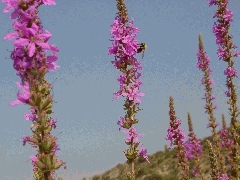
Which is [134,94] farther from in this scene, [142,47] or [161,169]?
[161,169]

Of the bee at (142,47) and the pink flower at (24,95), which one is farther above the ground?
the bee at (142,47)

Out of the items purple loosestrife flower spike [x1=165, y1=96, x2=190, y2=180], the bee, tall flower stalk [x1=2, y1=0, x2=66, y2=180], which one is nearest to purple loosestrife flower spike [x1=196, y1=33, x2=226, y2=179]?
purple loosestrife flower spike [x1=165, y1=96, x2=190, y2=180]

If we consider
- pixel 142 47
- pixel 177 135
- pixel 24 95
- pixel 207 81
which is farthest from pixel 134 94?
pixel 207 81

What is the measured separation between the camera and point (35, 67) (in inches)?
198

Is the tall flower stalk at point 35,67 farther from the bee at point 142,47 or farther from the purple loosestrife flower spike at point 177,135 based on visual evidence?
the purple loosestrife flower spike at point 177,135

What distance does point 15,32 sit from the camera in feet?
16.7

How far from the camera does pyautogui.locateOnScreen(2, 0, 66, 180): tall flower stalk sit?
4.99 metres

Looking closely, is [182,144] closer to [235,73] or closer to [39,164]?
[235,73]

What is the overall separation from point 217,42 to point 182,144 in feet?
11.9

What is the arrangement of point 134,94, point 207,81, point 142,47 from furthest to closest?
point 207,81, point 142,47, point 134,94

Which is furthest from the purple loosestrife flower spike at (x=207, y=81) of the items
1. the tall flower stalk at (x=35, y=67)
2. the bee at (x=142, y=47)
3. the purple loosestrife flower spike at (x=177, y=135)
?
the tall flower stalk at (x=35, y=67)

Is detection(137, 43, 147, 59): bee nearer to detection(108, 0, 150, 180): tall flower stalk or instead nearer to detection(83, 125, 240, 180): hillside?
detection(108, 0, 150, 180): tall flower stalk

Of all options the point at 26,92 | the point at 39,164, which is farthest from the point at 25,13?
the point at 39,164

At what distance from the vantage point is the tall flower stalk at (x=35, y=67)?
4988 mm
